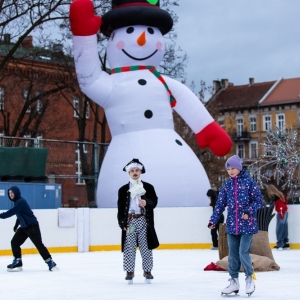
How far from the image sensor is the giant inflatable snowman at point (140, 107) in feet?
58.1

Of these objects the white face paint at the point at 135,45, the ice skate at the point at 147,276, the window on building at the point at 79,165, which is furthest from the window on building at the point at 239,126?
the ice skate at the point at 147,276

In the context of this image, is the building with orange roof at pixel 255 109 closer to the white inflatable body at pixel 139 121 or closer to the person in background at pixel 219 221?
the white inflatable body at pixel 139 121

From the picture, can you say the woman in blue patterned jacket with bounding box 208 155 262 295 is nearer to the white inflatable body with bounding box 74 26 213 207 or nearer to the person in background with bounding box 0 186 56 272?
the person in background with bounding box 0 186 56 272

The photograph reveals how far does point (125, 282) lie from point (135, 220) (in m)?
0.91

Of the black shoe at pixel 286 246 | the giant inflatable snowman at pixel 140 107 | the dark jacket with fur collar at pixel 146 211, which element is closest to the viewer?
the dark jacket with fur collar at pixel 146 211

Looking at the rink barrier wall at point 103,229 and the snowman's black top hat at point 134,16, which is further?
the snowman's black top hat at point 134,16

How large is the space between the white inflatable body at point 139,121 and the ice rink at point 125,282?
3598 mm

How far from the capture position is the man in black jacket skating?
9430 mm

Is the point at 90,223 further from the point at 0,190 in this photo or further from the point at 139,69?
the point at 139,69

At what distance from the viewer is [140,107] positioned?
18.0 metres

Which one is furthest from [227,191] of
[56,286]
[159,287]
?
[56,286]

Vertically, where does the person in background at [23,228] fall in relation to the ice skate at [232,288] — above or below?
above

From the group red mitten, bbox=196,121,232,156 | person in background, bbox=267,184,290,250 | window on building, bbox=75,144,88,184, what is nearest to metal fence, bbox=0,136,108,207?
window on building, bbox=75,144,88,184

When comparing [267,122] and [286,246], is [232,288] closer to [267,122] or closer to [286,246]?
[286,246]
